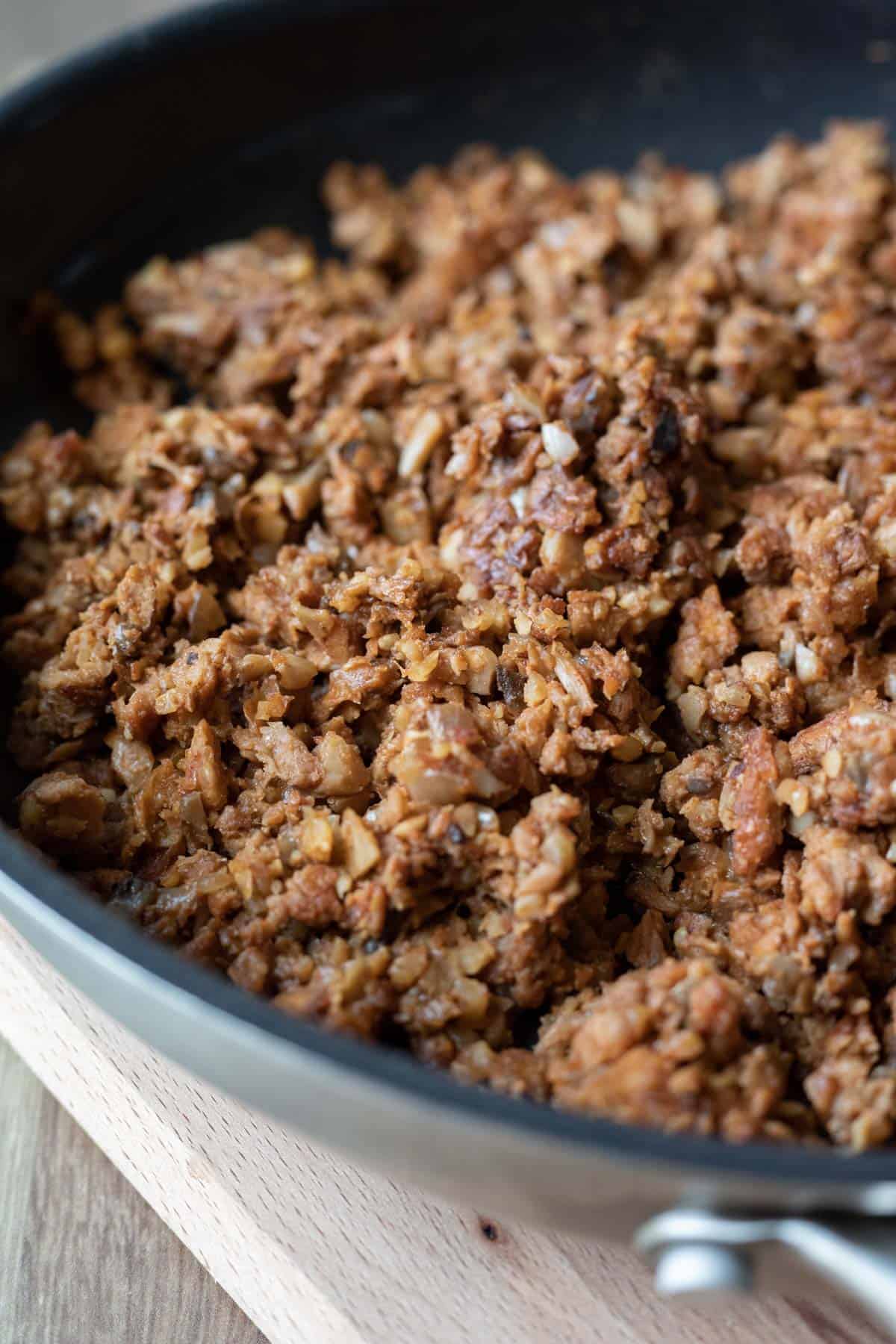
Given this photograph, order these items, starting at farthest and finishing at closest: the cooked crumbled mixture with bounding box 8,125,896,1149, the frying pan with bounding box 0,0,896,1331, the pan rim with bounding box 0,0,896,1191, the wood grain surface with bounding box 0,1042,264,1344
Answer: the frying pan with bounding box 0,0,896,1331, the wood grain surface with bounding box 0,1042,264,1344, the cooked crumbled mixture with bounding box 8,125,896,1149, the pan rim with bounding box 0,0,896,1191

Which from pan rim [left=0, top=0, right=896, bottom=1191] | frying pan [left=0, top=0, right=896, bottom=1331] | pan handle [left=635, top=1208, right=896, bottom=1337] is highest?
frying pan [left=0, top=0, right=896, bottom=1331]

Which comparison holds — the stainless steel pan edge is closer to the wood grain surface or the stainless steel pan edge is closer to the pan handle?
the pan handle

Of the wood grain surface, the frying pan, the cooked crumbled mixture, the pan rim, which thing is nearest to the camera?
the pan rim

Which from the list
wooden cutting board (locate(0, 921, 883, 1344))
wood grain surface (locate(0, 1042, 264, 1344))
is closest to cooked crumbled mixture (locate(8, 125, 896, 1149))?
wooden cutting board (locate(0, 921, 883, 1344))

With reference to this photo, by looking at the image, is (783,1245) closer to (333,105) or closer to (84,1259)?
(84,1259)

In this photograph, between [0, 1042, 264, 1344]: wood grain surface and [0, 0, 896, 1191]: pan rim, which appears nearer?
[0, 0, 896, 1191]: pan rim

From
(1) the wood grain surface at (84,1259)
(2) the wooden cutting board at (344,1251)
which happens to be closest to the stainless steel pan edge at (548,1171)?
(2) the wooden cutting board at (344,1251)

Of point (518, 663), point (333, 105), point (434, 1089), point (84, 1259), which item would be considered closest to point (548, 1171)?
point (434, 1089)

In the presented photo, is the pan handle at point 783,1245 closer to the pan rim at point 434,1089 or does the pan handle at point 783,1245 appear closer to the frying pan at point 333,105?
the pan rim at point 434,1089
